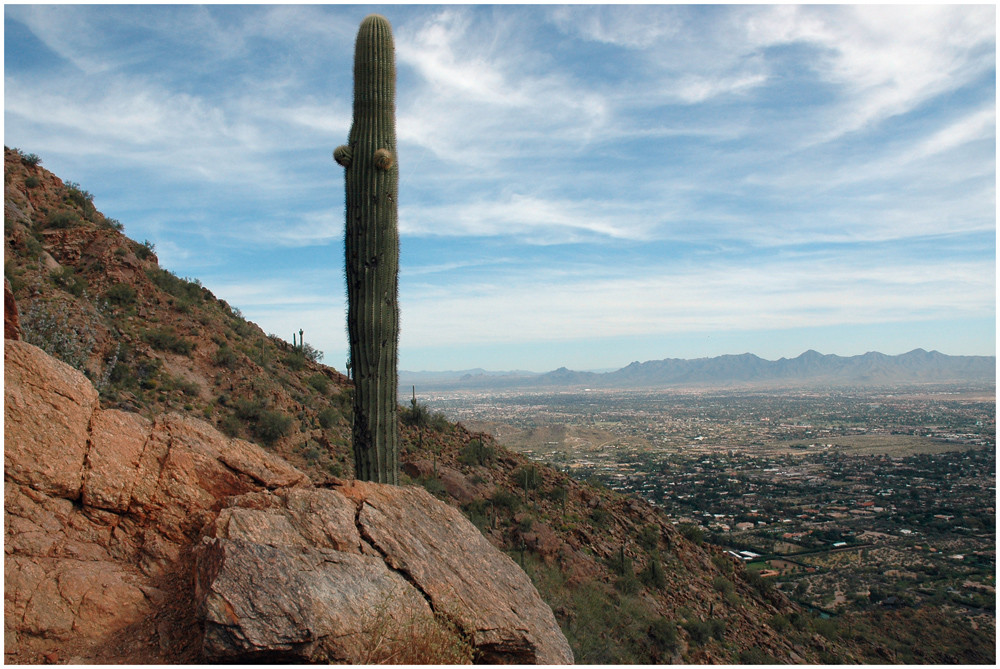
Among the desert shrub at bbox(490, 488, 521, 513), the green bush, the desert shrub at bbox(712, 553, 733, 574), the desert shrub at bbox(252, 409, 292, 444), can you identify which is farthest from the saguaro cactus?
the desert shrub at bbox(712, 553, 733, 574)

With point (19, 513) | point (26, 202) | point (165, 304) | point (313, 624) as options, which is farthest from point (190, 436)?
point (26, 202)

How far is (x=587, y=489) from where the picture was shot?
57.5 feet

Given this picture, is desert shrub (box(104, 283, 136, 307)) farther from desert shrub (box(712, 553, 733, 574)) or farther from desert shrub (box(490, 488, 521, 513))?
desert shrub (box(712, 553, 733, 574))

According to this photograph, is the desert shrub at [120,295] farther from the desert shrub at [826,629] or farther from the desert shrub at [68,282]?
the desert shrub at [826,629]

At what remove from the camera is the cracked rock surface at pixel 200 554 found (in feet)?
14.2

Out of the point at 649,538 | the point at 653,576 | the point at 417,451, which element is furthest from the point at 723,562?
the point at 417,451

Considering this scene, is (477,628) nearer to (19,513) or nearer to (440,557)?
(440,557)

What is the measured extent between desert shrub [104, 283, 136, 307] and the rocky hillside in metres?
0.04

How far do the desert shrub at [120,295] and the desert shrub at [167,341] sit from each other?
1.51 metres

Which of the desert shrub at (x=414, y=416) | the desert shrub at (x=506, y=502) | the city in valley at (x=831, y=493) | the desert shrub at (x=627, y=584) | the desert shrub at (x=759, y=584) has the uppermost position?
the desert shrub at (x=414, y=416)

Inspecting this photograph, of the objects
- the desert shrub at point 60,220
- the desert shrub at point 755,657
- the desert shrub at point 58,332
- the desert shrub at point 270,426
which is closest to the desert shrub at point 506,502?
the desert shrub at point 270,426

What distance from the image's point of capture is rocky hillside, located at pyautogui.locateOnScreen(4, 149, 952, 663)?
11.9m

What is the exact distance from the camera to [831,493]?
40688 mm

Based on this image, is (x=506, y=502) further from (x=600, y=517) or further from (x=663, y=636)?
(x=663, y=636)
